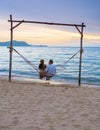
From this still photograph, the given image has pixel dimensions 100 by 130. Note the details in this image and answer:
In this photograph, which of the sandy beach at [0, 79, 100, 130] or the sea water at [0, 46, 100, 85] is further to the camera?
the sea water at [0, 46, 100, 85]

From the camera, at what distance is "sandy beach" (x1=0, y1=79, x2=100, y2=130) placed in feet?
23.2

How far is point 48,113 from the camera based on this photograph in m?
8.09

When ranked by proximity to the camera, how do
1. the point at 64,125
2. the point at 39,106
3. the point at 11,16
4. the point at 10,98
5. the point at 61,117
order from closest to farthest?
the point at 64,125 < the point at 61,117 < the point at 39,106 < the point at 10,98 < the point at 11,16

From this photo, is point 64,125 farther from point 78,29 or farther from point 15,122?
point 78,29

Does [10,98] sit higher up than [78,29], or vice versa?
[78,29]

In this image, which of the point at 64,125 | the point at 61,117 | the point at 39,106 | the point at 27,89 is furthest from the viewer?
the point at 27,89

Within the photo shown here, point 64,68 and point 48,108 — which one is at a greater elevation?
point 64,68

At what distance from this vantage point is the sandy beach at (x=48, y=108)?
23.2 ft

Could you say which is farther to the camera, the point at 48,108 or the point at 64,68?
the point at 64,68

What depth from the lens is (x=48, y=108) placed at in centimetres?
867

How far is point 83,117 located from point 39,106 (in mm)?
1460

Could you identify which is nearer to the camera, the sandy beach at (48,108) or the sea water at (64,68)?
the sandy beach at (48,108)

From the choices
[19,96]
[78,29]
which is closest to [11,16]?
[78,29]

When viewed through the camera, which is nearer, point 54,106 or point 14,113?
point 14,113
